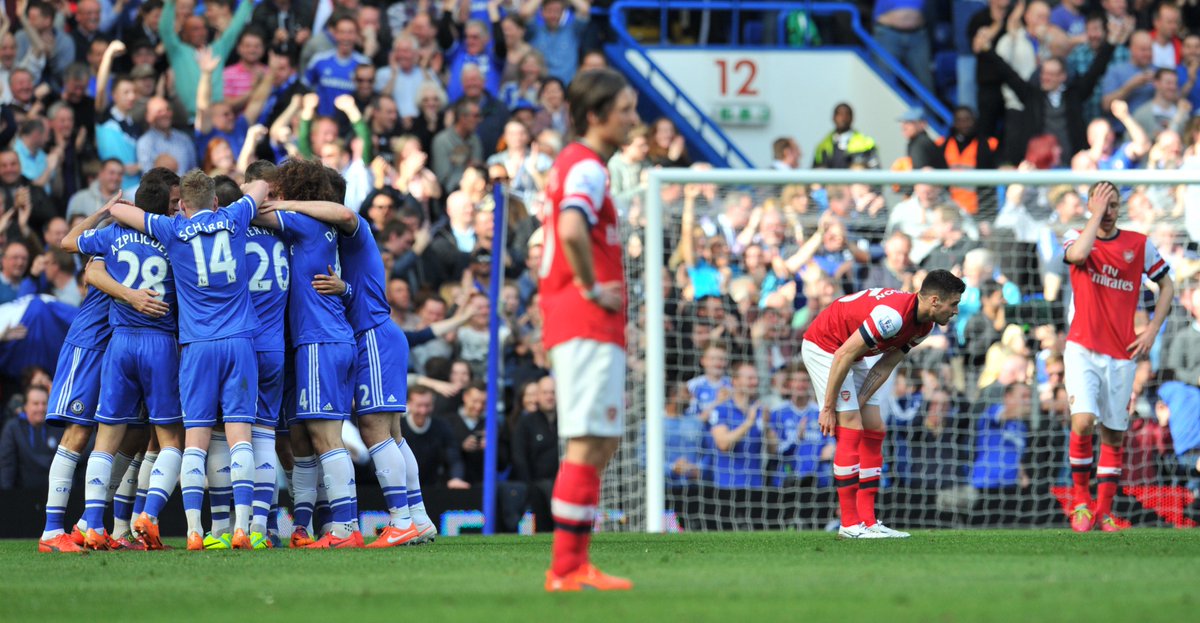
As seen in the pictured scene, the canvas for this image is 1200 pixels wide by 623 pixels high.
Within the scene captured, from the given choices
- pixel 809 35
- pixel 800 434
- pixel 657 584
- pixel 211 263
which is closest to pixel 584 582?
pixel 657 584

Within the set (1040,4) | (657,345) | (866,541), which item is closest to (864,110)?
(1040,4)

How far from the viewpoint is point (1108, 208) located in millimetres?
11656

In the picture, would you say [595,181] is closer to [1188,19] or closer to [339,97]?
[339,97]

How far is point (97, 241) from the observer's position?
9820mm

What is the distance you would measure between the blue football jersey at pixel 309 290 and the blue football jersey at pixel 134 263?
73 cm

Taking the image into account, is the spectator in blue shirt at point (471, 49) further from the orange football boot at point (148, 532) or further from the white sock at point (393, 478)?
the orange football boot at point (148, 532)

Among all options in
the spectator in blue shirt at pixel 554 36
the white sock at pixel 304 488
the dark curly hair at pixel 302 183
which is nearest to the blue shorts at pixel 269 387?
the white sock at pixel 304 488

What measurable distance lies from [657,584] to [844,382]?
12.9ft

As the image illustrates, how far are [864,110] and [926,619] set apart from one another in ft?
53.8

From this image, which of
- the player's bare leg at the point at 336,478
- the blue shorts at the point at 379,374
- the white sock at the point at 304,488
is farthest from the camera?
the white sock at the point at 304,488

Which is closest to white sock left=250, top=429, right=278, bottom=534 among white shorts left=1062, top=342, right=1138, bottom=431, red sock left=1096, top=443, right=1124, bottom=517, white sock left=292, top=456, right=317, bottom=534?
white sock left=292, top=456, right=317, bottom=534

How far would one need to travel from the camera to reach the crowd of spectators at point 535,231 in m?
14.9

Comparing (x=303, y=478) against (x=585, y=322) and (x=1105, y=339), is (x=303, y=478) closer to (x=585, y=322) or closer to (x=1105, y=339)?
(x=585, y=322)

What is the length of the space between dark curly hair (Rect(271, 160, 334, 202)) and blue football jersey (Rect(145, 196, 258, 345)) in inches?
18.3
